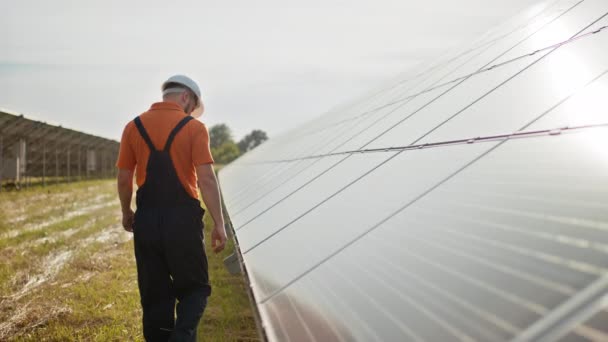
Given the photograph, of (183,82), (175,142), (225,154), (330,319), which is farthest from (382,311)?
(225,154)

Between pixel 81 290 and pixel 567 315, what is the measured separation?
6264 mm

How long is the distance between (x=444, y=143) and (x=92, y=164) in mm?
44241

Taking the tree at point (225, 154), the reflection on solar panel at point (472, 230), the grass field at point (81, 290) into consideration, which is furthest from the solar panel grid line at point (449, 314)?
the tree at point (225, 154)

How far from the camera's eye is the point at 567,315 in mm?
1236

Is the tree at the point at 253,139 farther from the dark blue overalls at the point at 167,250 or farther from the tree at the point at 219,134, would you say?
the dark blue overalls at the point at 167,250

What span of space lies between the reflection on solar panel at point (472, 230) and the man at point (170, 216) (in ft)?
1.68

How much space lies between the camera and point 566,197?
173cm

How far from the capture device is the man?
3.89 metres

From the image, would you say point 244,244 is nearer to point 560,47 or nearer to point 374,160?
point 374,160

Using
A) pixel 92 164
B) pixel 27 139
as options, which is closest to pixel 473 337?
pixel 27 139

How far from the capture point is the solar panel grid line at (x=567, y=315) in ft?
3.95

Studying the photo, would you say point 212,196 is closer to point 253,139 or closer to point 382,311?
point 382,311

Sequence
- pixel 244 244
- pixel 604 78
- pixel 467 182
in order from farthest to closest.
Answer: pixel 244 244
pixel 604 78
pixel 467 182

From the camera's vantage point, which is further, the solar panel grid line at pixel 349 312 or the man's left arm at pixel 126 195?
the man's left arm at pixel 126 195
